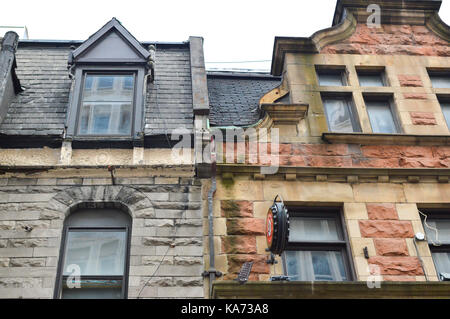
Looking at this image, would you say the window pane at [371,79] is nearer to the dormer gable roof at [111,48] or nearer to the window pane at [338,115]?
the window pane at [338,115]

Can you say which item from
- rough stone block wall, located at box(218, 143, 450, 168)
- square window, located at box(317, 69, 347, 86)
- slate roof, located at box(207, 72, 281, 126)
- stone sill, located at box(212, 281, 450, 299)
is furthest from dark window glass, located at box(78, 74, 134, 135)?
stone sill, located at box(212, 281, 450, 299)

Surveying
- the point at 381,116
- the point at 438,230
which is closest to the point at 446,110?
the point at 381,116

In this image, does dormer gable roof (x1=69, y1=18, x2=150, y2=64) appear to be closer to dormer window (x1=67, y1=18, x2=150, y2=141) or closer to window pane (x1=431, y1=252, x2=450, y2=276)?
dormer window (x1=67, y1=18, x2=150, y2=141)

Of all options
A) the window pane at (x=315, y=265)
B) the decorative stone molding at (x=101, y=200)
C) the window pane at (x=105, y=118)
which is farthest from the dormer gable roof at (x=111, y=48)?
the window pane at (x=315, y=265)

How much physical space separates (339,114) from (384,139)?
47.1 inches

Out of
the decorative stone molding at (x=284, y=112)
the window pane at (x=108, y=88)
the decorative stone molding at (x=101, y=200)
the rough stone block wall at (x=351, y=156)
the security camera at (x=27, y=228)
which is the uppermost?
the window pane at (x=108, y=88)

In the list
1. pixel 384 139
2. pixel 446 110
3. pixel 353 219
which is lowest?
pixel 353 219

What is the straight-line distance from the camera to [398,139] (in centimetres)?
1043

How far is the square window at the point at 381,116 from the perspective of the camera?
11016mm

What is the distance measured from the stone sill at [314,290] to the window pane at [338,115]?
4215 mm

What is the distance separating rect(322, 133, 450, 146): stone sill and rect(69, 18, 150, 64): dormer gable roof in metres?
4.33

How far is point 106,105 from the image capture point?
35.9 feet

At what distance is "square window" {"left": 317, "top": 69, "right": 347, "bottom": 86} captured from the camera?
1180 cm

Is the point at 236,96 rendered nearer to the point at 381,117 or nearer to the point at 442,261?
the point at 381,117
